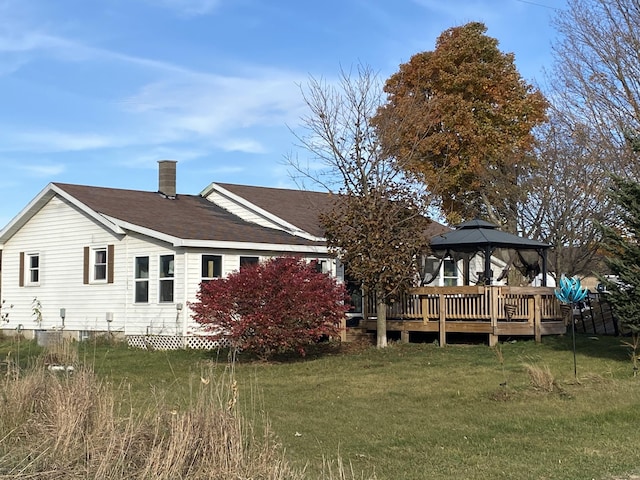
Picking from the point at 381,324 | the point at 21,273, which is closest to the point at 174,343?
the point at 381,324

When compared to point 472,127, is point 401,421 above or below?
below

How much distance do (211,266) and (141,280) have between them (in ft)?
6.92

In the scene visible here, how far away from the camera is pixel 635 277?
567 inches

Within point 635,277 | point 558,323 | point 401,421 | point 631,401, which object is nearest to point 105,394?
point 401,421

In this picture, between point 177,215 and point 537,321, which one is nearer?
point 537,321

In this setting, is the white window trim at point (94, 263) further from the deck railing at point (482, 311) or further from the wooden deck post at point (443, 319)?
the wooden deck post at point (443, 319)

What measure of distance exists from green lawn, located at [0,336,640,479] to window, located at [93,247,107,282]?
5005mm

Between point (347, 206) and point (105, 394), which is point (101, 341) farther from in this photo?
point (105, 394)

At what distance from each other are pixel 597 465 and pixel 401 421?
9.17ft

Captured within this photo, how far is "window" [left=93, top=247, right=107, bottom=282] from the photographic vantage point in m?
22.3

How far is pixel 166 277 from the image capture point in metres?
20.5

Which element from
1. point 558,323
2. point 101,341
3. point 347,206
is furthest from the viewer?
point 101,341

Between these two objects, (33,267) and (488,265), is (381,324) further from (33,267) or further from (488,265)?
(33,267)

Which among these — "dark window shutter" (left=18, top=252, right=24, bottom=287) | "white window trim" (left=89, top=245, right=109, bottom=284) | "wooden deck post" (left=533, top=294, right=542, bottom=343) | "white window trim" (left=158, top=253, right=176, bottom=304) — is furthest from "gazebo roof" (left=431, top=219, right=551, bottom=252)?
"dark window shutter" (left=18, top=252, right=24, bottom=287)
